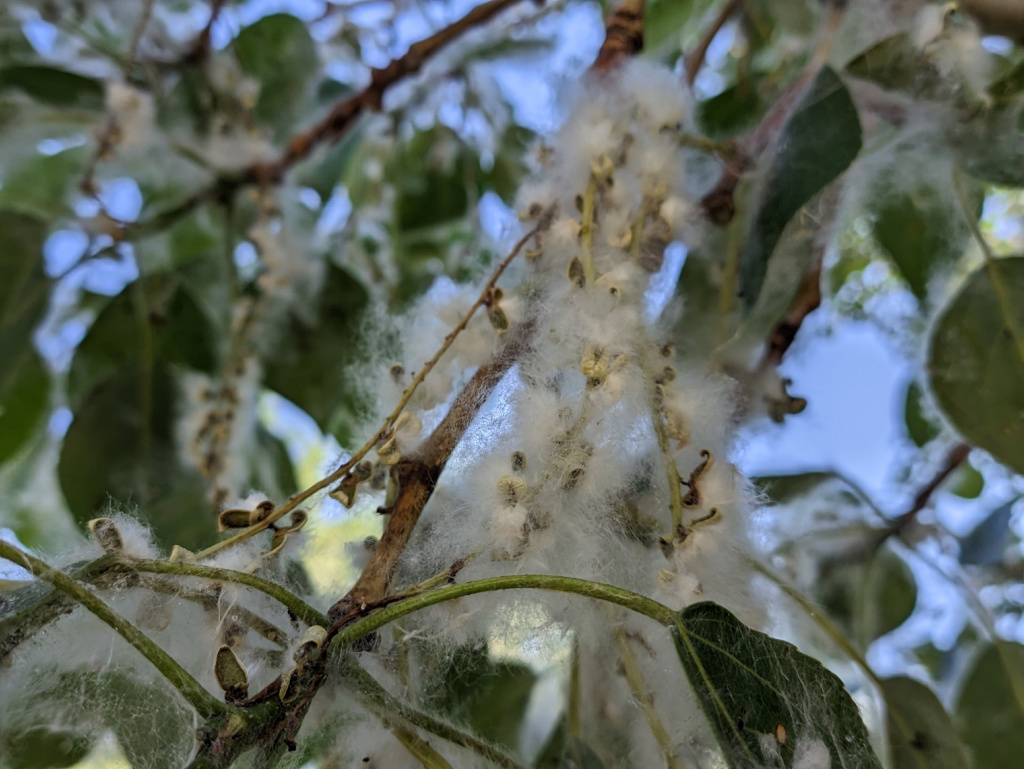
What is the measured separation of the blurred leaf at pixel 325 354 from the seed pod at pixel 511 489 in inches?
20.0

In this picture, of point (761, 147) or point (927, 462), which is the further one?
point (927, 462)

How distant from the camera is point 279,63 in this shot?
98 cm

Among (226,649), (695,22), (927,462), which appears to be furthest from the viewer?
(695,22)

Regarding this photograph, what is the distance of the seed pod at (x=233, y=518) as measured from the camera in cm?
38

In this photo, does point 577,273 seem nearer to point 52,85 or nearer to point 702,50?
point 702,50

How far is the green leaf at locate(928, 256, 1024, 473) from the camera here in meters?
0.62

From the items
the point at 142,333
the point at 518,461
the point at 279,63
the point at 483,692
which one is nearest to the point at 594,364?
the point at 518,461

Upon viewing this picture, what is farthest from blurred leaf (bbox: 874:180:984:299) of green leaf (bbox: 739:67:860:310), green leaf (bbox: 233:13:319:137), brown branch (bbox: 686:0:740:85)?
green leaf (bbox: 233:13:319:137)

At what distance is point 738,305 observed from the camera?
70 cm

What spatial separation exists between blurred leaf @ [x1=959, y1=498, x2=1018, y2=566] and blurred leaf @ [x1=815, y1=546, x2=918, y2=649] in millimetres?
121

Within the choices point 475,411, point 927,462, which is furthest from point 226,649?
point 927,462

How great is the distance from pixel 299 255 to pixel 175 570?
0.66 meters

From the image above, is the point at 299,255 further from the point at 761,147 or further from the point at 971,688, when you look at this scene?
the point at 971,688

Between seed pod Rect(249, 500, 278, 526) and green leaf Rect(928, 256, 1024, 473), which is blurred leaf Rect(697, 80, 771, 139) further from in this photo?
seed pod Rect(249, 500, 278, 526)
